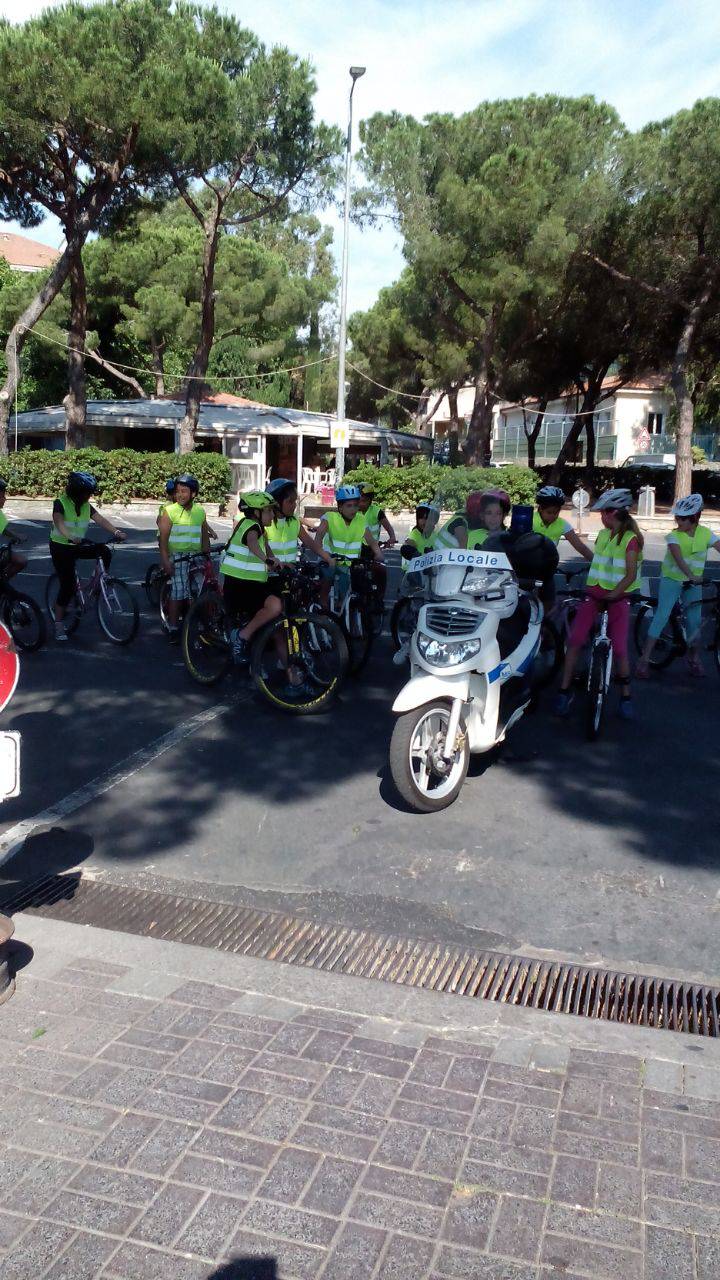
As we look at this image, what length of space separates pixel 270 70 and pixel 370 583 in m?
22.6

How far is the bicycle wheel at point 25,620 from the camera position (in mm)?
9525

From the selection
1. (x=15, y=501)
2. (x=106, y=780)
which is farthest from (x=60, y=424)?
(x=106, y=780)

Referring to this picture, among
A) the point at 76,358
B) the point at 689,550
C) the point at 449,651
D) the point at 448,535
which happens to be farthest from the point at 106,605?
the point at 76,358

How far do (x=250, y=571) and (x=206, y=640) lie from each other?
39.0 inches

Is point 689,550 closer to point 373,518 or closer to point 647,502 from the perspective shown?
point 373,518

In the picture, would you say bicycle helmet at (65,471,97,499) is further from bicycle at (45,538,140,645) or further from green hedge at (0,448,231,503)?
green hedge at (0,448,231,503)

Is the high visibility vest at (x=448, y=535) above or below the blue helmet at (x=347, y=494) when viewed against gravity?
below

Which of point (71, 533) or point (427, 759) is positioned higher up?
point (71, 533)

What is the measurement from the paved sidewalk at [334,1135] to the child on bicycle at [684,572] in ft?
20.2

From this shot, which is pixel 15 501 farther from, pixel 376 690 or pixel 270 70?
pixel 376 690

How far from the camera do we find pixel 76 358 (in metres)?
29.7

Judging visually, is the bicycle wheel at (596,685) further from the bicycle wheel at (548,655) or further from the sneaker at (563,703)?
the bicycle wheel at (548,655)

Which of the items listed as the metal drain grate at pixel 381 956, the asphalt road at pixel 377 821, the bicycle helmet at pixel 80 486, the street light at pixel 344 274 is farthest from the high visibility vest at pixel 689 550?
the street light at pixel 344 274

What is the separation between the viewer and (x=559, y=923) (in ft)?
15.1
